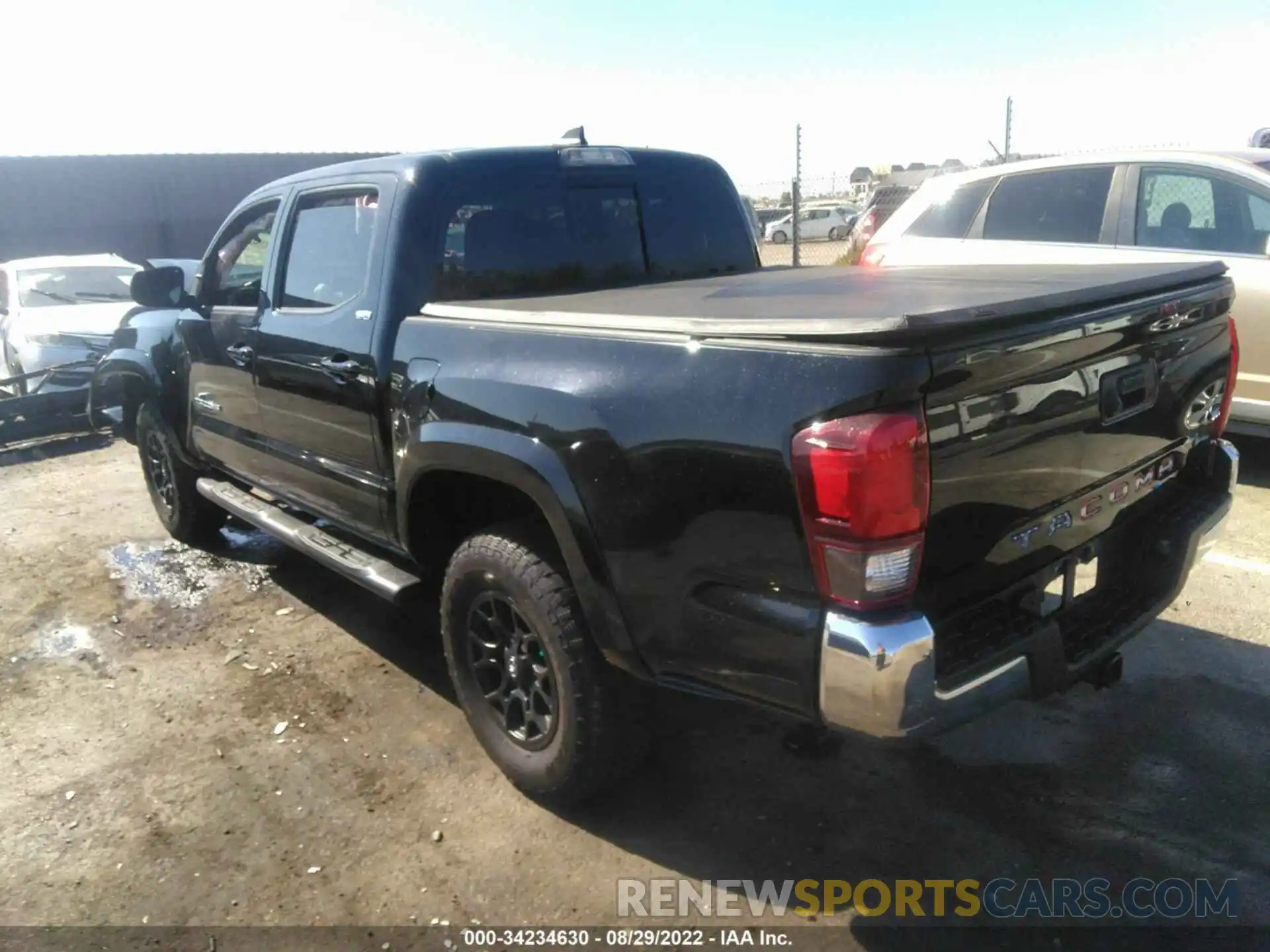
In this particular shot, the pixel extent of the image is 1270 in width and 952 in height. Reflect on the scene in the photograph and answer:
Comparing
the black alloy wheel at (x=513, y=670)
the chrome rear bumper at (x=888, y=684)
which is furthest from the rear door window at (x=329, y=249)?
the chrome rear bumper at (x=888, y=684)

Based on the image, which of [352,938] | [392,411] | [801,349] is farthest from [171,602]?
[801,349]

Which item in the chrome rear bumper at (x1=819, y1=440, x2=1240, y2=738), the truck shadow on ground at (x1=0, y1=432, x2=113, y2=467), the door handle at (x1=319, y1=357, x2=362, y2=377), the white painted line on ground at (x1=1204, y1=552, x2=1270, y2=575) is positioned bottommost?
the truck shadow on ground at (x1=0, y1=432, x2=113, y2=467)

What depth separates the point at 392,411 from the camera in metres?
3.21

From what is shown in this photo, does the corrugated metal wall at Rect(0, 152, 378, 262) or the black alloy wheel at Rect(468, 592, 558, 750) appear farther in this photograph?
the corrugated metal wall at Rect(0, 152, 378, 262)

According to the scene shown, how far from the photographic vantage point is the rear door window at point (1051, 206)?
5996 millimetres

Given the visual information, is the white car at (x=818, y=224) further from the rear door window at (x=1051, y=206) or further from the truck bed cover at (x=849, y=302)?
the truck bed cover at (x=849, y=302)

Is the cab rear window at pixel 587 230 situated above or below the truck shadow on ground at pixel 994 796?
above

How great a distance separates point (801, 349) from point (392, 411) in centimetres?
166

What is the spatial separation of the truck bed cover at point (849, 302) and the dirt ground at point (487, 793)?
138 cm

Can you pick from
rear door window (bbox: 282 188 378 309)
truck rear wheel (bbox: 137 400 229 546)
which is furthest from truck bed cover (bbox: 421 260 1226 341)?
truck rear wheel (bbox: 137 400 229 546)

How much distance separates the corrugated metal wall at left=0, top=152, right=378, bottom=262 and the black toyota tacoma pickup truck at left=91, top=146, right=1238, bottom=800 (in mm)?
23929

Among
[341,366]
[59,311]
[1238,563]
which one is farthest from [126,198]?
[1238,563]

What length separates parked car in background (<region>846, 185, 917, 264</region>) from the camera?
10742mm

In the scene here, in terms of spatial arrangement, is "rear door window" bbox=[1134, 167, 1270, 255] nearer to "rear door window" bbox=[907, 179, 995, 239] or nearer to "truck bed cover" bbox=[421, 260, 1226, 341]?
"rear door window" bbox=[907, 179, 995, 239]
